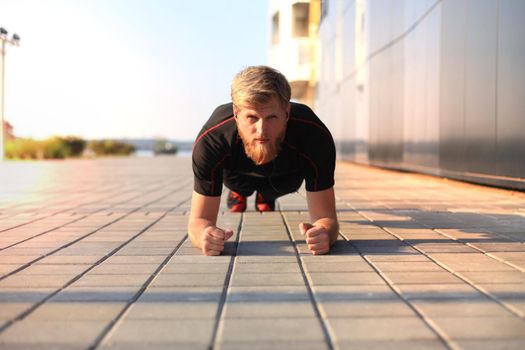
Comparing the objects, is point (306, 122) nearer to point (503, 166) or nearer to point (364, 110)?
point (503, 166)

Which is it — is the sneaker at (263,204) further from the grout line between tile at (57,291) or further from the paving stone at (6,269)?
the paving stone at (6,269)

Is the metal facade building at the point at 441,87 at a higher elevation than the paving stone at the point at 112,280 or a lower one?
higher

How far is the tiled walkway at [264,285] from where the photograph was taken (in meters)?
1.95

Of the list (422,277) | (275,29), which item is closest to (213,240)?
(422,277)

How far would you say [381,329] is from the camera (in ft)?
6.54

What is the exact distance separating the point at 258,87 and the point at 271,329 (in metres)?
1.43

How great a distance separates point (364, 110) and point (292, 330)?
1495 cm

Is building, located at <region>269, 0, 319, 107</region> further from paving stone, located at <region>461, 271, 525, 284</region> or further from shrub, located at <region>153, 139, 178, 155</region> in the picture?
paving stone, located at <region>461, 271, 525, 284</region>

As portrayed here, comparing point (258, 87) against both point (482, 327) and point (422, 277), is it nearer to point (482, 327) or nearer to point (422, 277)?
point (422, 277)

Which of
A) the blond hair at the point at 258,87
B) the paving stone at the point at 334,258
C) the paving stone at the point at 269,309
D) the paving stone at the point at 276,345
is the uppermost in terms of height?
the blond hair at the point at 258,87

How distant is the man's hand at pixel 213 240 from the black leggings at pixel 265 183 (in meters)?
0.97

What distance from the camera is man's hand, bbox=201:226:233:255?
10.8 feet

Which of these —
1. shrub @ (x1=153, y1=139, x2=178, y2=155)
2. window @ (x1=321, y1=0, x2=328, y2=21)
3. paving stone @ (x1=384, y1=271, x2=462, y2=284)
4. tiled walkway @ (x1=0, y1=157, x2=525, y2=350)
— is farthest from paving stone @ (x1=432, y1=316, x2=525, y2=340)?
shrub @ (x1=153, y1=139, x2=178, y2=155)

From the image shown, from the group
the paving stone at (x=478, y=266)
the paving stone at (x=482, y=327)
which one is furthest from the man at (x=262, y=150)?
the paving stone at (x=482, y=327)
